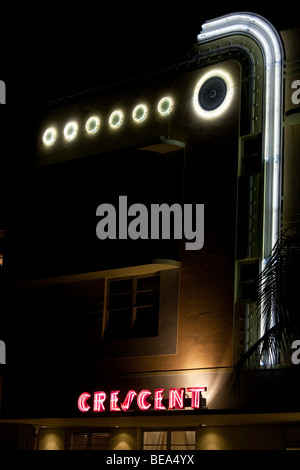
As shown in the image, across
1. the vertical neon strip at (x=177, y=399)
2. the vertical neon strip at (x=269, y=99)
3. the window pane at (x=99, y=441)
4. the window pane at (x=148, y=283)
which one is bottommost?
the window pane at (x=99, y=441)

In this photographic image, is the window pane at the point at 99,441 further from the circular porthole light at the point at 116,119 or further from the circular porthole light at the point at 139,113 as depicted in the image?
the circular porthole light at the point at 139,113

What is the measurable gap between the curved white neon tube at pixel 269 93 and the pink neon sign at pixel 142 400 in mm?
4074

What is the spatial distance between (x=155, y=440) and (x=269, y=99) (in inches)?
415

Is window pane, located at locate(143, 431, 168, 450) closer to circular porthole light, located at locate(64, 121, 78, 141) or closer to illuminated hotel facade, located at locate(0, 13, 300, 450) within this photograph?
illuminated hotel facade, located at locate(0, 13, 300, 450)

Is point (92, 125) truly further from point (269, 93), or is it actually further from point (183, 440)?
point (183, 440)

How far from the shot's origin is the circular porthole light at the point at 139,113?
2467cm

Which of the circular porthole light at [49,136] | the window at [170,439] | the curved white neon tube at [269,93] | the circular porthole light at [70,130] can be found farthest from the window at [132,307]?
the circular porthole light at [49,136]

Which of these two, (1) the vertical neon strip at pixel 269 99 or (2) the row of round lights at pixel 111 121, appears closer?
(1) the vertical neon strip at pixel 269 99

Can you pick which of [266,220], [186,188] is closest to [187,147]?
[186,188]

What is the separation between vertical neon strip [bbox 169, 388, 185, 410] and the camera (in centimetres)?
2081

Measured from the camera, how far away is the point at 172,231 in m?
23.1

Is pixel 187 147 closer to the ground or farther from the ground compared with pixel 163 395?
farther from the ground
